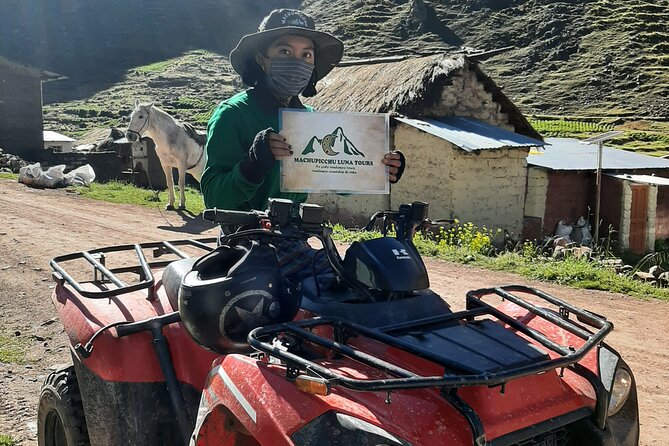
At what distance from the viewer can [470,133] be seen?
46.5ft

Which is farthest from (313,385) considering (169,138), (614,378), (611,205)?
(611,205)

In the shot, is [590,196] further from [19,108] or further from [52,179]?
[19,108]

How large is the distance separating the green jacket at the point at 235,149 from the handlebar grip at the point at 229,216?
497mm

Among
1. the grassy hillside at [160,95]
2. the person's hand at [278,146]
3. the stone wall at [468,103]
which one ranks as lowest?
the person's hand at [278,146]

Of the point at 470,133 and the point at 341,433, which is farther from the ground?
the point at 470,133

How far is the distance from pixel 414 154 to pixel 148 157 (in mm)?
8800

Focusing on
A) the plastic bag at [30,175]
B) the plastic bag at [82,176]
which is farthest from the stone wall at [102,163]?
the plastic bag at [30,175]

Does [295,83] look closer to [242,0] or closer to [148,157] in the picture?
[148,157]

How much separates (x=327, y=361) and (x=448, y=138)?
1165cm

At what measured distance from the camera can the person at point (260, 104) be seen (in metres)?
3.03

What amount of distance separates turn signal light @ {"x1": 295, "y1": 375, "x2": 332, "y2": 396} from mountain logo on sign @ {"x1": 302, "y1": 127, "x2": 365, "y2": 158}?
4.13 feet

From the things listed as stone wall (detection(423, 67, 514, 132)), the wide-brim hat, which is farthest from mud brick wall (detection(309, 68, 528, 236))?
the wide-brim hat

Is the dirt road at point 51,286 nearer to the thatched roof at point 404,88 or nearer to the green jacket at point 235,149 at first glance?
the green jacket at point 235,149

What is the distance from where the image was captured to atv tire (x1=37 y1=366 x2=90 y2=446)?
10.00 feet
